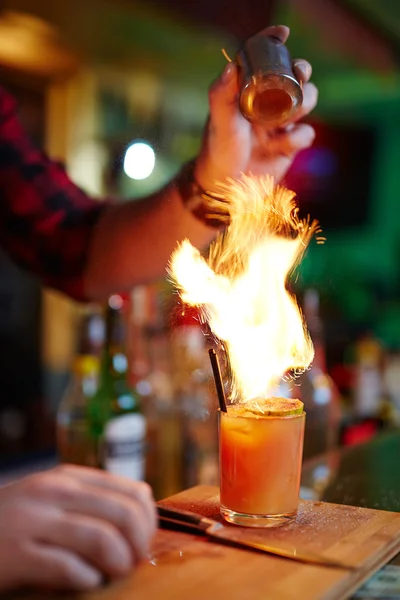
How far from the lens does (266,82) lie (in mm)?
830

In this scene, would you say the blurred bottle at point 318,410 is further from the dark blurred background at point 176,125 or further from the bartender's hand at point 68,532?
the bartender's hand at point 68,532

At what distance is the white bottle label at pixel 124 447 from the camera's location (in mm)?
1370

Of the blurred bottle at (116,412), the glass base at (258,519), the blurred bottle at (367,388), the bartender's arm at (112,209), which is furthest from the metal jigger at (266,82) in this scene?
the blurred bottle at (367,388)

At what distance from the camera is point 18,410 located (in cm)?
358

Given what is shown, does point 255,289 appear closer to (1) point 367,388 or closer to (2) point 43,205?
(2) point 43,205

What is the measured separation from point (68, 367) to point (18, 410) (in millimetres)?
482

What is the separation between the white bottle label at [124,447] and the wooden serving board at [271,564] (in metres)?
0.58

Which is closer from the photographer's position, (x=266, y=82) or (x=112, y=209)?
(x=266, y=82)

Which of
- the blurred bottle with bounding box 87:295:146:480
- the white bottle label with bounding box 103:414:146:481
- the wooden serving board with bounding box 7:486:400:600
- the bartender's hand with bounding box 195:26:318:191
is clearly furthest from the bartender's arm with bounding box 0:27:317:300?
the wooden serving board with bounding box 7:486:400:600

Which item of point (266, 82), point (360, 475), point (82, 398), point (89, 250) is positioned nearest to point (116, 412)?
point (82, 398)

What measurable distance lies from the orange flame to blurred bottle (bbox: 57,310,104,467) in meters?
0.62

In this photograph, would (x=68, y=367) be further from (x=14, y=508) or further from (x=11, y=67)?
(x=14, y=508)

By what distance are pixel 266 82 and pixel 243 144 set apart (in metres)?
0.16

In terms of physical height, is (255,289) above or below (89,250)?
below
